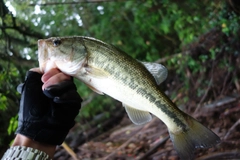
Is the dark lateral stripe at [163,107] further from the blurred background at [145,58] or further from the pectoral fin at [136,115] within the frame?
the blurred background at [145,58]

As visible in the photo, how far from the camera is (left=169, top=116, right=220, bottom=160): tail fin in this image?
2.10 m

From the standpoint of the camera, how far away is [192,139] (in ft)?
7.10

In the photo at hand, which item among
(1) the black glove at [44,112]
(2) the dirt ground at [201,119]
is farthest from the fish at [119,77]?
(2) the dirt ground at [201,119]

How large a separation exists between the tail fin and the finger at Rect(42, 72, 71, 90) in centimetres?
97

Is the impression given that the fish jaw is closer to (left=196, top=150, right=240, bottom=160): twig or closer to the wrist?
the wrist

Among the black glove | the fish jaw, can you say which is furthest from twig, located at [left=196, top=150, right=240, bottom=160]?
the fish jaw

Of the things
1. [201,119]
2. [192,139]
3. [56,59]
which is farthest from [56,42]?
[201,119]

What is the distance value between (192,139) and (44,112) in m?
1.23

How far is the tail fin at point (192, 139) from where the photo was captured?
2100 millimetres

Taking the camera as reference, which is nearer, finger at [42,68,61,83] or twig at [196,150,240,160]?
finger at [42,68,61,83]

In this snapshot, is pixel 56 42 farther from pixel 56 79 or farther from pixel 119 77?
pixel 119 77

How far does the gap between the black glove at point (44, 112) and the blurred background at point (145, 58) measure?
3.60ft

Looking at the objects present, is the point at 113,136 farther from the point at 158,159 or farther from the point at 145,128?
the point at 158,159

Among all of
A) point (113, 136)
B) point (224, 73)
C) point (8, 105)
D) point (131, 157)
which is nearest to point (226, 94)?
point (224, 73)
